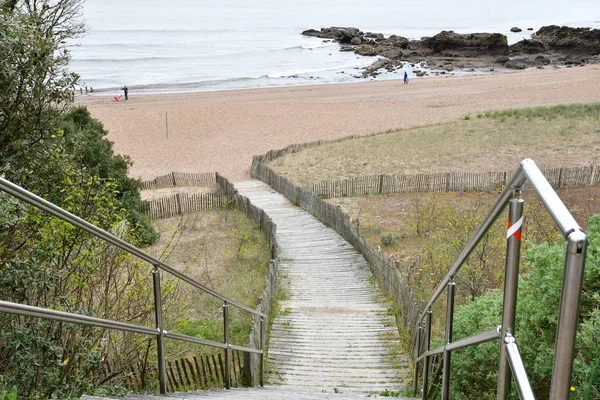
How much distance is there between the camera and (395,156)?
2583 cm

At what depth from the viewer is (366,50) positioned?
232 feet

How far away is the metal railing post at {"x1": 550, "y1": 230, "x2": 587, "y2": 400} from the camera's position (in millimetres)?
1363

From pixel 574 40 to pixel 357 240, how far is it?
6335 cm

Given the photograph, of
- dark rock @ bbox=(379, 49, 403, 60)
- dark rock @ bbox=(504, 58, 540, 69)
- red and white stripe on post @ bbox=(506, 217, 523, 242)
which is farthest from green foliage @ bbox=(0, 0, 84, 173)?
dark rock @ bbox=(379, 49, 403, 60)

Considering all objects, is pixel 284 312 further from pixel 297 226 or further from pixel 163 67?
pixel 163 67

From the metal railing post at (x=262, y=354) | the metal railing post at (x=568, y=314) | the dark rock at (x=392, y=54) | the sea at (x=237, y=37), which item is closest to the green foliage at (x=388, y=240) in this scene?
the metal railing post at (x=262, y=354)

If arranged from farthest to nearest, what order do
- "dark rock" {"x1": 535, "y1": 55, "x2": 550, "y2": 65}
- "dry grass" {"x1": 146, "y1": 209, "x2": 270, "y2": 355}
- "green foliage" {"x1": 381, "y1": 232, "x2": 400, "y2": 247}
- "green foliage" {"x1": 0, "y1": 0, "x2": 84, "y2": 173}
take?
1. "dark rock" {"x1": 535, "y1": 55, "x2": 550, "y2": 65}
2. "green foliage" {"x1": 381, "y1": 232, "x2": 400, "y2": 247}
3. "dry grass" {"x1": 146, "y1": 209, "x2": 270, "y2": 355}
4. "green foliage" {"x1": 0, "y1": 0, "x2": 84, "y2": 173}

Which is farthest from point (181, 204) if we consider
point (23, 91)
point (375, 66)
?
point (375, 66)

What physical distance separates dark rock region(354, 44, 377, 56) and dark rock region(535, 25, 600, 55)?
63.6ft

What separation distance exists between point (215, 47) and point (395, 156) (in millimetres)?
57160

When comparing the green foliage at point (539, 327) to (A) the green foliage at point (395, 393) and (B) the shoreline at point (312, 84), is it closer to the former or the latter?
(A) the green foliage at point (395, 393)

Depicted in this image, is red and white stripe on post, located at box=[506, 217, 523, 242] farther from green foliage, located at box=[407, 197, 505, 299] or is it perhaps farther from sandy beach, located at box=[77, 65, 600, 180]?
sandy beach, located at box=[77, 65, 600, 180]

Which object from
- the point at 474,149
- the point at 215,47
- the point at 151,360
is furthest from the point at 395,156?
the point at 215,47

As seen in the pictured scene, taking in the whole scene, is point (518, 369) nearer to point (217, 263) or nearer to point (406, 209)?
point (217, 263)
